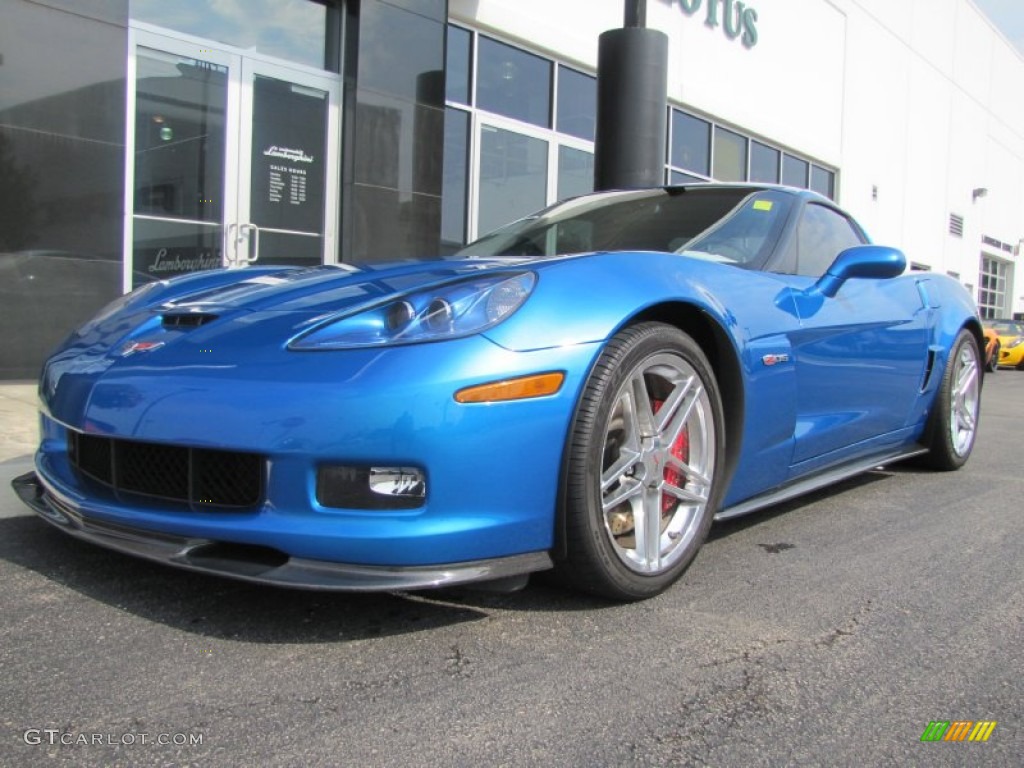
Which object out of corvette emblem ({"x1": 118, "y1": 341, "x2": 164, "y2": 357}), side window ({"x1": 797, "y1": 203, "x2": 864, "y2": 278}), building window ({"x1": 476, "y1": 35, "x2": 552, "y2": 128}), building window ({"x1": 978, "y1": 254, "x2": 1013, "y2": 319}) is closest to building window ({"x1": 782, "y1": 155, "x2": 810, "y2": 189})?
building window ({"x1": 476, "y1": 35, "x2": 552, "y2": 128})

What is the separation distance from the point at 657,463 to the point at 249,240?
6283 millimetres

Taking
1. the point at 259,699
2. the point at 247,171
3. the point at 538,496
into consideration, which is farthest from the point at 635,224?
the point at 247,171

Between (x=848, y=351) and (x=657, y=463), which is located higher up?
(x=848, y=351)

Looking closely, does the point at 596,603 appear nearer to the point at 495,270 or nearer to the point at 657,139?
the point at 495,270

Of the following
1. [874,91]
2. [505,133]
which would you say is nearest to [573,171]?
[505,133]

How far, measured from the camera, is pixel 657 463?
236cm

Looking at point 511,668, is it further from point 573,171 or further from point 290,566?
point 573,171

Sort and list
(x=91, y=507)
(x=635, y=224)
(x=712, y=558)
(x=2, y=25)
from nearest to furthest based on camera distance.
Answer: (x=91, y=507) → (x=712, y=558) → (x=635, y=224) → (x=2, y=25)

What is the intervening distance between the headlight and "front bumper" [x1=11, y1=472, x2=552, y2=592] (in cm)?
51

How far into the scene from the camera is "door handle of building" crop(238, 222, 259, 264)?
25.1ft

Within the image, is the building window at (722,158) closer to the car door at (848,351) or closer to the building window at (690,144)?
the building window at (690,144)

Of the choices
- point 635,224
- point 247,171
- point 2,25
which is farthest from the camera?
point 247,171

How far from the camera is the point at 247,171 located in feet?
25.5

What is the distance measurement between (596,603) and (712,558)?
65cm
